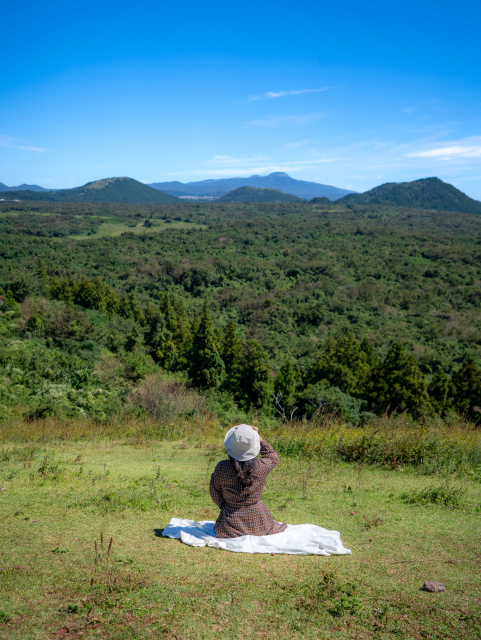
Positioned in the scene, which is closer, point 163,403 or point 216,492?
point 216,492

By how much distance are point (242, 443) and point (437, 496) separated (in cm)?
313

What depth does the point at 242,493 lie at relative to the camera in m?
3.90

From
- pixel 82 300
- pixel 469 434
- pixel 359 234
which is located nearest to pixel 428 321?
pixel 82 300

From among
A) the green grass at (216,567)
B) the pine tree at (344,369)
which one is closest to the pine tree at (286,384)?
the pine tree at (344,369)

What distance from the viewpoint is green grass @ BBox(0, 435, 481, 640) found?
9.00ft

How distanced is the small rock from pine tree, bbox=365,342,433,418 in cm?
1667

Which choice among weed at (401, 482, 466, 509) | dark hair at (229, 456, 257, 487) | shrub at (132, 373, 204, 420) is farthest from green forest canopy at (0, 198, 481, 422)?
dark hair at (229, 456, 257, 487)

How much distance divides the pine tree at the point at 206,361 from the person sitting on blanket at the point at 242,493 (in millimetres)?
19360

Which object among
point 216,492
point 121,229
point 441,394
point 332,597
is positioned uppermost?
point 121,229

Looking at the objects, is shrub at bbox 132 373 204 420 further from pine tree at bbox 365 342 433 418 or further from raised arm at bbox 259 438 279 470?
pine tree at bbox 365 342 433 418

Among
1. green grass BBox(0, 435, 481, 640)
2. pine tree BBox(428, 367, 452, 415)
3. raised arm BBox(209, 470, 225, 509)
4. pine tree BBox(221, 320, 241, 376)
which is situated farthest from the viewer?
pine tree BBox(221, 320, 241, 376)

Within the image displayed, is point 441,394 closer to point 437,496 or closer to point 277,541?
point 437,496

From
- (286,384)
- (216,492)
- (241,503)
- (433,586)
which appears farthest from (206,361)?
(433,586)

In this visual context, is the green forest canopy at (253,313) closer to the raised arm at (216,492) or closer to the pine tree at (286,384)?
the pine tree at (286,384)
